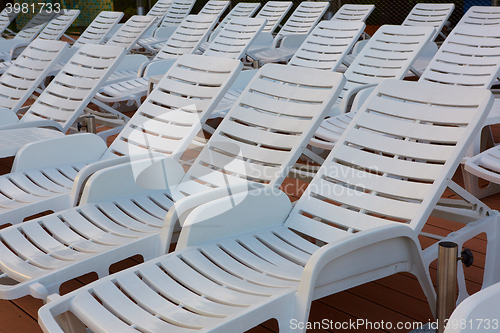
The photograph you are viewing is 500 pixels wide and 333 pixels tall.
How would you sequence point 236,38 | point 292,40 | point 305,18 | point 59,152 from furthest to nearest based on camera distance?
point 305,18 → point 292,40 → point 236,38 → point 59,152

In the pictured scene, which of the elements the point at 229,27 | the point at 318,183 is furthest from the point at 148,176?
the point at 229,27

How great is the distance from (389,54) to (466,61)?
1.87 feet

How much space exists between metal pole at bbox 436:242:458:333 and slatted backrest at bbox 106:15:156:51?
509 cm

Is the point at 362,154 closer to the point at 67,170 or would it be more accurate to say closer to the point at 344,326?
the point at 344,326

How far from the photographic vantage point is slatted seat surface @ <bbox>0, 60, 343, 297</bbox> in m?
1.96

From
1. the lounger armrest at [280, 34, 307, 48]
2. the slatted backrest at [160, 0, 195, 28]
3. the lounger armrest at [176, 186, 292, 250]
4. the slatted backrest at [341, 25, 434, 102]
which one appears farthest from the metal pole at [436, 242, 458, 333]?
the slatted backrest at [160, 0, 195, 28]

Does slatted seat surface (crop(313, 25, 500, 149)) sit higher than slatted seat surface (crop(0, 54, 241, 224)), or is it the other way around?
slatted seat surface (crop(313, 25, 500, 149))

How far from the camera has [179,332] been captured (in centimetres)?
146

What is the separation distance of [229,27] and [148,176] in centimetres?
318

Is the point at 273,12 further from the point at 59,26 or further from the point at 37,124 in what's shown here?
the point at 37,124

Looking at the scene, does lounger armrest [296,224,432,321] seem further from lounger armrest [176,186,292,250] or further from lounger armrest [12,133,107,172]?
lounger armrest [12,133,107,172]

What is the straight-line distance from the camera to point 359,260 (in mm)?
1684

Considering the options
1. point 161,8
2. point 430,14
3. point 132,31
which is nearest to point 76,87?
point 132,31

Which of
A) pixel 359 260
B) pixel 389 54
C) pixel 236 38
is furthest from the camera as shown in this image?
pixel 236 38
